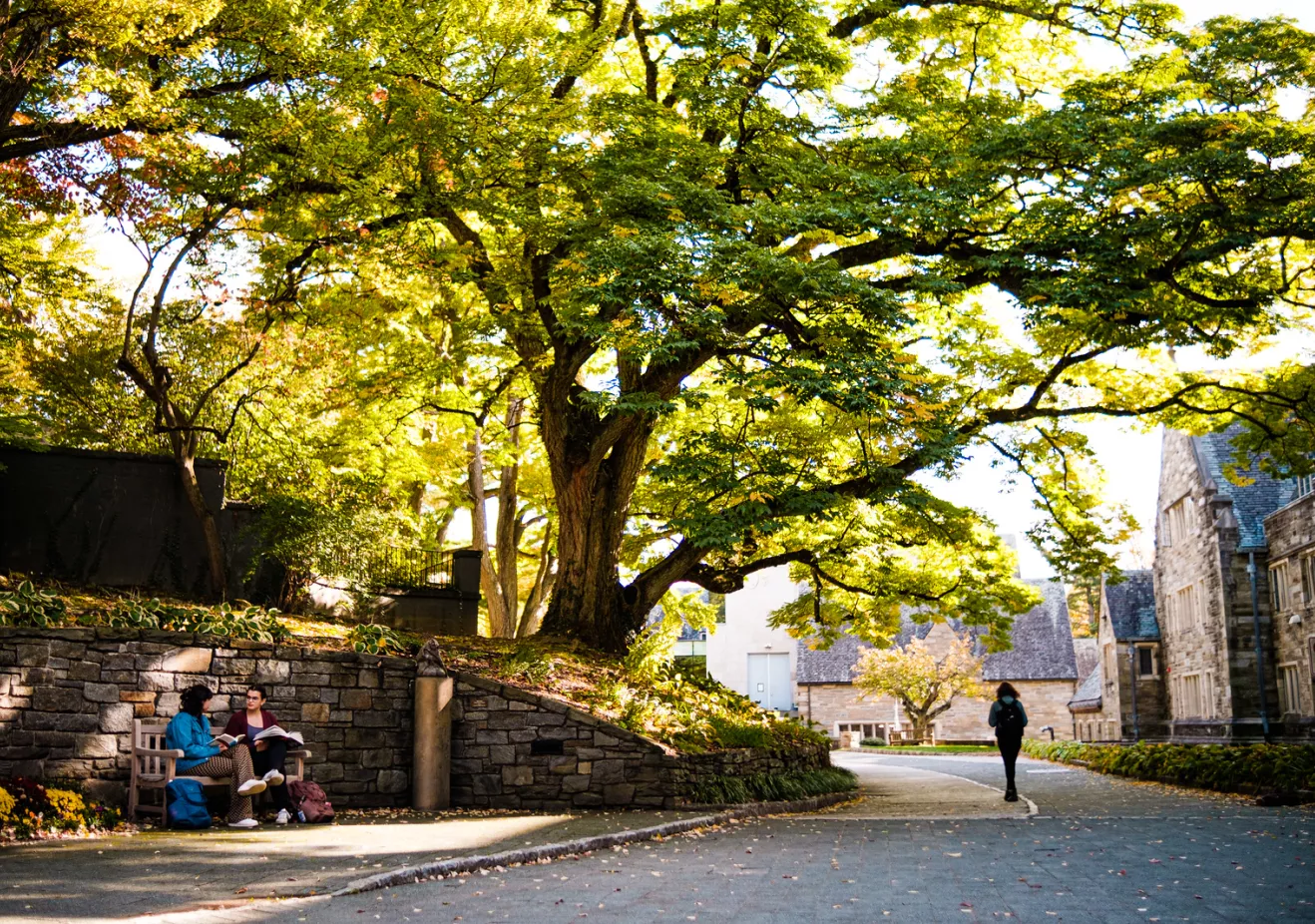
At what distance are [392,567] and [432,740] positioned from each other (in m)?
8.73

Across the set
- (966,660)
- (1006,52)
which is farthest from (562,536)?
(966,660)

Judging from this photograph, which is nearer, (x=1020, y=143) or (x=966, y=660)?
(x=1020, y=143)

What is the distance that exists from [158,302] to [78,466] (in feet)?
9.70

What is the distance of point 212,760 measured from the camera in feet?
35.2

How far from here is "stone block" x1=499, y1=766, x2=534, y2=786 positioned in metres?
13.2

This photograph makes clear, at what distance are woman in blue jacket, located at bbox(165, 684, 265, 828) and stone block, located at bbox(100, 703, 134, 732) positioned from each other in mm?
627

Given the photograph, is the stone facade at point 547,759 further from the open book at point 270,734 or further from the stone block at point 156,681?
the stone block at point 156,681

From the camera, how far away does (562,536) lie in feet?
60.4

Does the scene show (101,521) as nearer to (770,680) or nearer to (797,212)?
(797,212)

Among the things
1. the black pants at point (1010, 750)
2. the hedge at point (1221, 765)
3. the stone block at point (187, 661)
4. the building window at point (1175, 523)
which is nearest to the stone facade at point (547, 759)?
the stone block at point (187, 661)

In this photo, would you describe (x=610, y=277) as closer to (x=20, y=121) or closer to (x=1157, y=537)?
(x=20, y=121)

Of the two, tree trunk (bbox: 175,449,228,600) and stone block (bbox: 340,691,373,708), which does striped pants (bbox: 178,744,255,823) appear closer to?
stone block (bbox: 340,691,373,708)

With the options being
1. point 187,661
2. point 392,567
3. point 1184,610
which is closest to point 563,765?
point 187,661

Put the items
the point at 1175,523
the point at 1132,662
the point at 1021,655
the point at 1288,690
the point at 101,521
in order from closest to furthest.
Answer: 1. the point at 101,521
2. the point at 1288,690
3. the point at 1175,523
4. the point at 1132,662
5. the point at 1021,655
